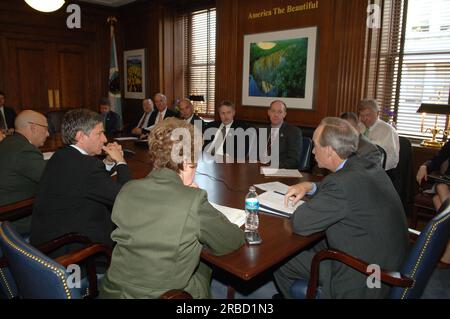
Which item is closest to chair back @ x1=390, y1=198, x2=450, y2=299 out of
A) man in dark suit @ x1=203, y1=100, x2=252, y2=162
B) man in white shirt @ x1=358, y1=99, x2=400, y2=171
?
man in white shirt @ x1=358, y1=99, x2=400, y2=171

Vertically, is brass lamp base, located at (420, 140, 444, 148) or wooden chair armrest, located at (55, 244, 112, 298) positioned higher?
brass lamp base, located at (420, 140, 444, 148)

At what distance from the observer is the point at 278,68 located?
15.5 feet

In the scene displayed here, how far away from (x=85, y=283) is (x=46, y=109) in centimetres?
582

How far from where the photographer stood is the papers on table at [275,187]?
2299mm

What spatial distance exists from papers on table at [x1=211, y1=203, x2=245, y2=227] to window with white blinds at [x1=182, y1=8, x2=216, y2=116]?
172 inches

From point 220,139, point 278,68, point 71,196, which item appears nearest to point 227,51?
point 278,68

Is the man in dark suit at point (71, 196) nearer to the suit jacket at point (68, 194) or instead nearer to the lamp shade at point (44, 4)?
the suit jacket at point (68, 194)

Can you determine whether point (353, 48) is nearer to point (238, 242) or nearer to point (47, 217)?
point (238, 242)

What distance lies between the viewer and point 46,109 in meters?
6.66

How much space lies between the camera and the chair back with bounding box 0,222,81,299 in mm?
1134

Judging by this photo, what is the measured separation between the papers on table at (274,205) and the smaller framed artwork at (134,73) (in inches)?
217

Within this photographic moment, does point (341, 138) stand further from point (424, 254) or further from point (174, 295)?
point (174, 295)

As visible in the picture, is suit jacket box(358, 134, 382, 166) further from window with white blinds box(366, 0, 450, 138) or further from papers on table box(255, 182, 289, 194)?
window with white blinds box(366, 0, 450, 138)

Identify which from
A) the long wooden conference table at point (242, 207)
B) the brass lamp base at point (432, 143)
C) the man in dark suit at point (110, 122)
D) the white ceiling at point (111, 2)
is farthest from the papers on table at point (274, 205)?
the white ceiling at point (111, 2)
